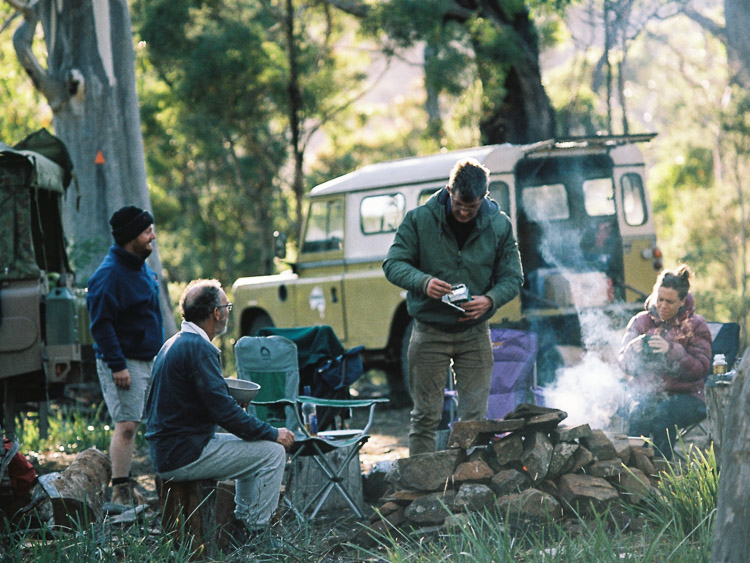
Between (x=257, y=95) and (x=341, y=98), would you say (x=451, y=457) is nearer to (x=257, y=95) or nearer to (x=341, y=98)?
(x=257, y=95)

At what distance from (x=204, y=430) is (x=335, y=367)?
8.77ft

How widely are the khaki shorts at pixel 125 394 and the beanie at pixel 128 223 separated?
70 cm

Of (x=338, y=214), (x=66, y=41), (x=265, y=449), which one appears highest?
(x=66, y=41)

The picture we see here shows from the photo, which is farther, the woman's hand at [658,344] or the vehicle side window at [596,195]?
the vehicle side window at [596,195]

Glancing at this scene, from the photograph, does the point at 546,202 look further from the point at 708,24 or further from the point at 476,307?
the point at 708,24

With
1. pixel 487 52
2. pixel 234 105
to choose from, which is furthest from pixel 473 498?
pixel 234 105

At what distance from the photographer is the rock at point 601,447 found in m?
5.17

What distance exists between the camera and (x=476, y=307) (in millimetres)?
5289

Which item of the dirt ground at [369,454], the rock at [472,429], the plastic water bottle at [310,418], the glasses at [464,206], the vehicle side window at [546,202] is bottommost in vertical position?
the dirt ground at [369,454]

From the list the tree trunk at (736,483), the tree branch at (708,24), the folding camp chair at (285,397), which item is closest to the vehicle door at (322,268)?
the folding camp chair at (285,397)

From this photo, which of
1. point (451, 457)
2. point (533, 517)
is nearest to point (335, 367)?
point (451, 457)

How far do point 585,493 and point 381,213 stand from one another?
530 cm

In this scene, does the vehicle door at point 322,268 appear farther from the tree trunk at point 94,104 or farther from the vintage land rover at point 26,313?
the vintage land rover at point 26,313

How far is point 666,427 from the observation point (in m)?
6.08
